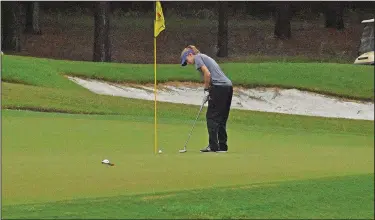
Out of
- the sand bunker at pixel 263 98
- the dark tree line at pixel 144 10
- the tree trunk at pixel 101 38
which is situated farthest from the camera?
the dark tree line at pixel 144 10

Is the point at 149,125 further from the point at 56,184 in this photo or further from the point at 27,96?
the point at 56,184

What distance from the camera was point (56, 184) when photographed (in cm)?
1002

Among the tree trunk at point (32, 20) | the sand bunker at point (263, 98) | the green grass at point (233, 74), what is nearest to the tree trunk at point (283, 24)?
the tree trunk at point (32, 20)

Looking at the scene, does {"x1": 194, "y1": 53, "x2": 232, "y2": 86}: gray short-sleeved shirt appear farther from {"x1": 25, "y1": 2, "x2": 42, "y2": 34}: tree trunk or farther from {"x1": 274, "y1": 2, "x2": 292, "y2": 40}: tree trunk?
{"x1": 25, "y1": 2, "x2": 42, "y2": 34}: tree trunk

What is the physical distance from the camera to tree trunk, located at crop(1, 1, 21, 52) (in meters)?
49.2

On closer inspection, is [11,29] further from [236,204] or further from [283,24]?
[236,204]

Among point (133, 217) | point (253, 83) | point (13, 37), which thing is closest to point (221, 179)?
point (133, 217)

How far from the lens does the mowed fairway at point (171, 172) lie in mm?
8727

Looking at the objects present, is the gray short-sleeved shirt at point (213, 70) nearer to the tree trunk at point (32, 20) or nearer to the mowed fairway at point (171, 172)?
the mowed fairway at point (171, 172)

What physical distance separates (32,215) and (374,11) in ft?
176

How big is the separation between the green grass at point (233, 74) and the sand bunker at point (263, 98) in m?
0.46

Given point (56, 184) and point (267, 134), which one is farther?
point (267, 134)

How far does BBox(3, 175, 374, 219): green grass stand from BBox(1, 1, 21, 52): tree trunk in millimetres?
40783

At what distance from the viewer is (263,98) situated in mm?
29984
